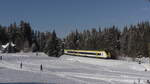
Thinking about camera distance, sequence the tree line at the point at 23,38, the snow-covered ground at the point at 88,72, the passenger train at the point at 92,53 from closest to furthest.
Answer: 1. the snow-covered ground at the point at 88,72
2. the passenger train at the point at 92,53
3. the tree line at the point at 23,38

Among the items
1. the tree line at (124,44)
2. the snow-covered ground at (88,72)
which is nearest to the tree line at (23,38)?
the tree line at (124,44)

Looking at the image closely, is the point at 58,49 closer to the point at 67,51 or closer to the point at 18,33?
the point at 67,51

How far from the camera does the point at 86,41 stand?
399 ft

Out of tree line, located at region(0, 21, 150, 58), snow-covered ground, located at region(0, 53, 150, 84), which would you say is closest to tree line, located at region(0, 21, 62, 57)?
tree line, located at region(0, 21, 150, 58)

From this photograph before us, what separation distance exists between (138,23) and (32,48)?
188 feet

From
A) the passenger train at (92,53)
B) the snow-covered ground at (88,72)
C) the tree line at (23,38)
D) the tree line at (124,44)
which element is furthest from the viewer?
the tree line at (23,38)

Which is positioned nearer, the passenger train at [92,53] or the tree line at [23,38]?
the passenger train at [92,53]

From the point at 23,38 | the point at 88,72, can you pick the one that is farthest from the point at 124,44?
the point at 88,72

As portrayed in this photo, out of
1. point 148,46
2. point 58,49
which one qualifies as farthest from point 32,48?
point 148,46

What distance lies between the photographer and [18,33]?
415ft

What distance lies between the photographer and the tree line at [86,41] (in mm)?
88938

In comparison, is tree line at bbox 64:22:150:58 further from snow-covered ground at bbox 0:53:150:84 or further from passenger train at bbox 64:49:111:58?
snow-covered ground at bbox 0:53:150:84

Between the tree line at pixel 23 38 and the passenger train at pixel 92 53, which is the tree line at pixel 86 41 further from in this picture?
the passenger train at pixel 92 53

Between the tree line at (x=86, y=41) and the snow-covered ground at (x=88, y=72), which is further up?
the tree line at (x=86, y=41)
